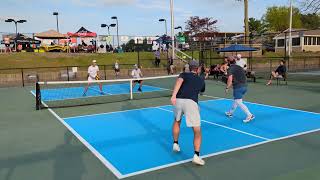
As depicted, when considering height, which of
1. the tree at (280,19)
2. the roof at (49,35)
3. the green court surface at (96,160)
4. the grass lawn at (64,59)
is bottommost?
the green court surface at (96,160)

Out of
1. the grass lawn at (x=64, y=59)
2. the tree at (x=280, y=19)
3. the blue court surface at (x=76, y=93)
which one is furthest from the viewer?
the tree at (x=280, y=19)

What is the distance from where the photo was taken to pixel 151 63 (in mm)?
34375

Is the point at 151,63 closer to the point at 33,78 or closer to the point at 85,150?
the point at 33,78

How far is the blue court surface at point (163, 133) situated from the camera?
662 centimetres

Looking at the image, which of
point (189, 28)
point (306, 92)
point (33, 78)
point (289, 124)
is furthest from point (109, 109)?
point (189, 28)

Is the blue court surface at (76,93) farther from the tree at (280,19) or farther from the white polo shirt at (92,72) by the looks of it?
the tree at (280,19)

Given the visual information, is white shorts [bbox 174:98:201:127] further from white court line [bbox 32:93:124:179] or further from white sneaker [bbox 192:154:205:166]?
white court line [bbox 32:93:124:179]

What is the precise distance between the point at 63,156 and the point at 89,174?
4.44 feet

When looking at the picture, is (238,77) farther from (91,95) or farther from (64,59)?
(64,59)

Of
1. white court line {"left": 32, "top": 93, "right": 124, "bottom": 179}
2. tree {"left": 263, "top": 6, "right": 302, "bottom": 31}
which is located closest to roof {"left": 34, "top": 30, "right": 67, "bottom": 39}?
white court line {"left": 32, "top": 93, "right": 124, "bottom": 179}

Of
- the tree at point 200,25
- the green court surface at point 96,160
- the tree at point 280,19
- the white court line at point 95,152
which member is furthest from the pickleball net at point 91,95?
the tree at point 280,19

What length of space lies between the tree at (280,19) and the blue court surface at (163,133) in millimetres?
66547

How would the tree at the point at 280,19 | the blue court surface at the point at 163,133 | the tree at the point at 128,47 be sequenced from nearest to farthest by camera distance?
1. the blue court surface at the point at 163,133
2. the tree at the point at 128,47
3. the tree at the point at 280,19

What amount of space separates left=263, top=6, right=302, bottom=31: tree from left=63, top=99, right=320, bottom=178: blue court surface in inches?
2620
